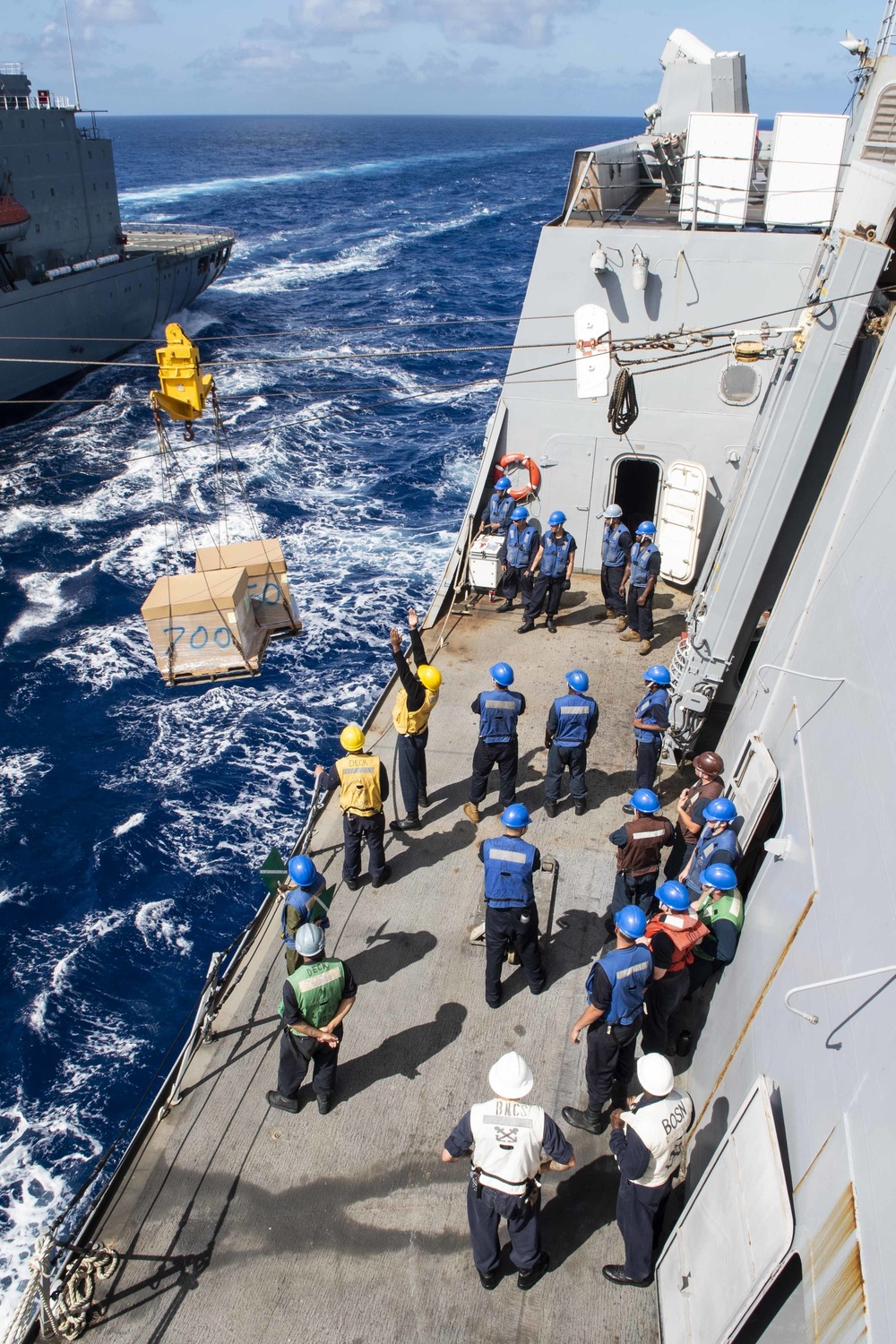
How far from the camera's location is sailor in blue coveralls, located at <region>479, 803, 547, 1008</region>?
18.6 feet

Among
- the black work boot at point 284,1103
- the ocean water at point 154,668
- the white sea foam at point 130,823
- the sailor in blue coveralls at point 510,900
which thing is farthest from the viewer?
the white sea foam at point 130,823

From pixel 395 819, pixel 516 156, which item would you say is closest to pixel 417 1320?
pixel 395 819

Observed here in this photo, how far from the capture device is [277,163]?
93.6 metres

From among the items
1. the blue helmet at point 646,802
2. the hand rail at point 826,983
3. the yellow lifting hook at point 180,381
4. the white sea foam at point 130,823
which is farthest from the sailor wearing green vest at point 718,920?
the white sea foam at point 130,823

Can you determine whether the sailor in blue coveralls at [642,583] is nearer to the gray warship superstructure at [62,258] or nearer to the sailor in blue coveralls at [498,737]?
the sailor in blue coveralls at [498,737]

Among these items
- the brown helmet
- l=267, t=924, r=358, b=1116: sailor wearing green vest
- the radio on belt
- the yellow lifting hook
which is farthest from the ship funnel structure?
l=267, t=924, r=358, b=1116: sailor wearing green vest

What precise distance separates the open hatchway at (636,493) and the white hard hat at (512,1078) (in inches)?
371

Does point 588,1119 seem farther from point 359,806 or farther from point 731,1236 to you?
point 359,806

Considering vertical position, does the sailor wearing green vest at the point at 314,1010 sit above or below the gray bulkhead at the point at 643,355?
below

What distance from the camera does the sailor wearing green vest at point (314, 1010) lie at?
5051 millimetres

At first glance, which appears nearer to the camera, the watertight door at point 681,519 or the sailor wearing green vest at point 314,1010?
the sailor wearing green vest at point 314,1010

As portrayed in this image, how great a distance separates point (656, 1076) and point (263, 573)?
5.81 m

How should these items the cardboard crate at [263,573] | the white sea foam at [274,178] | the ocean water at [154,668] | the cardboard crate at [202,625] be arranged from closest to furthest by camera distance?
1. the cardboard crate at [202,625]
2. the cardboard crate at [263,573]
3. the ocean water at [154,668]
4. the white sea foam at [274,178]

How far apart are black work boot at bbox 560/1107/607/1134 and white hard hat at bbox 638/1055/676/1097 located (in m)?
1.30
